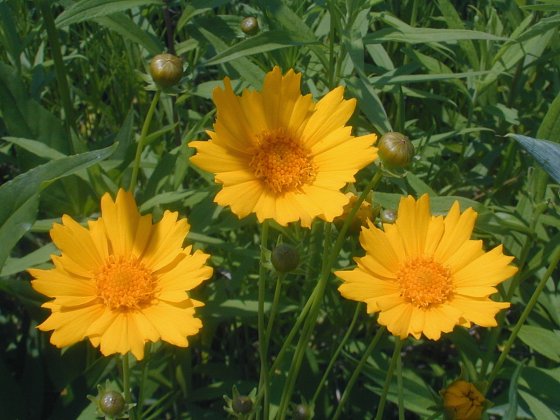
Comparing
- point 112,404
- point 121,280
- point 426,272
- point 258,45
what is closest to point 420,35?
point 258,45

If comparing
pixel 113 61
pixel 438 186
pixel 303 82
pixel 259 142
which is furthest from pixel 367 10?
pixel 113 61

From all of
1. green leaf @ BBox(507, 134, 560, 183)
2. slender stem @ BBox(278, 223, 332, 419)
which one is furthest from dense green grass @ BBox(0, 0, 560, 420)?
green leaf @ BBox(507, 134, 560, 183)

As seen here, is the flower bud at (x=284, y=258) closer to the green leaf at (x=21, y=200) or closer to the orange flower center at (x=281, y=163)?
the orange flower center at (x=281, y=163)

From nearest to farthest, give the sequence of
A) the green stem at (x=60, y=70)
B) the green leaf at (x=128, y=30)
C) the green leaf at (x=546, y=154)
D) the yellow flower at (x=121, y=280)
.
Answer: the green leaf at (x=546, y=154), the yellow flower at (x=121, y=280), the green stem at (x=60, y=70), the green leaf at (x=128, y=30)

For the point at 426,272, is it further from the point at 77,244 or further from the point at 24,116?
the point at 24,116

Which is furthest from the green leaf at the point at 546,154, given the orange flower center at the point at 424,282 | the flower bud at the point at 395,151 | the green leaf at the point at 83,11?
the green leaf at the point at 83,11
